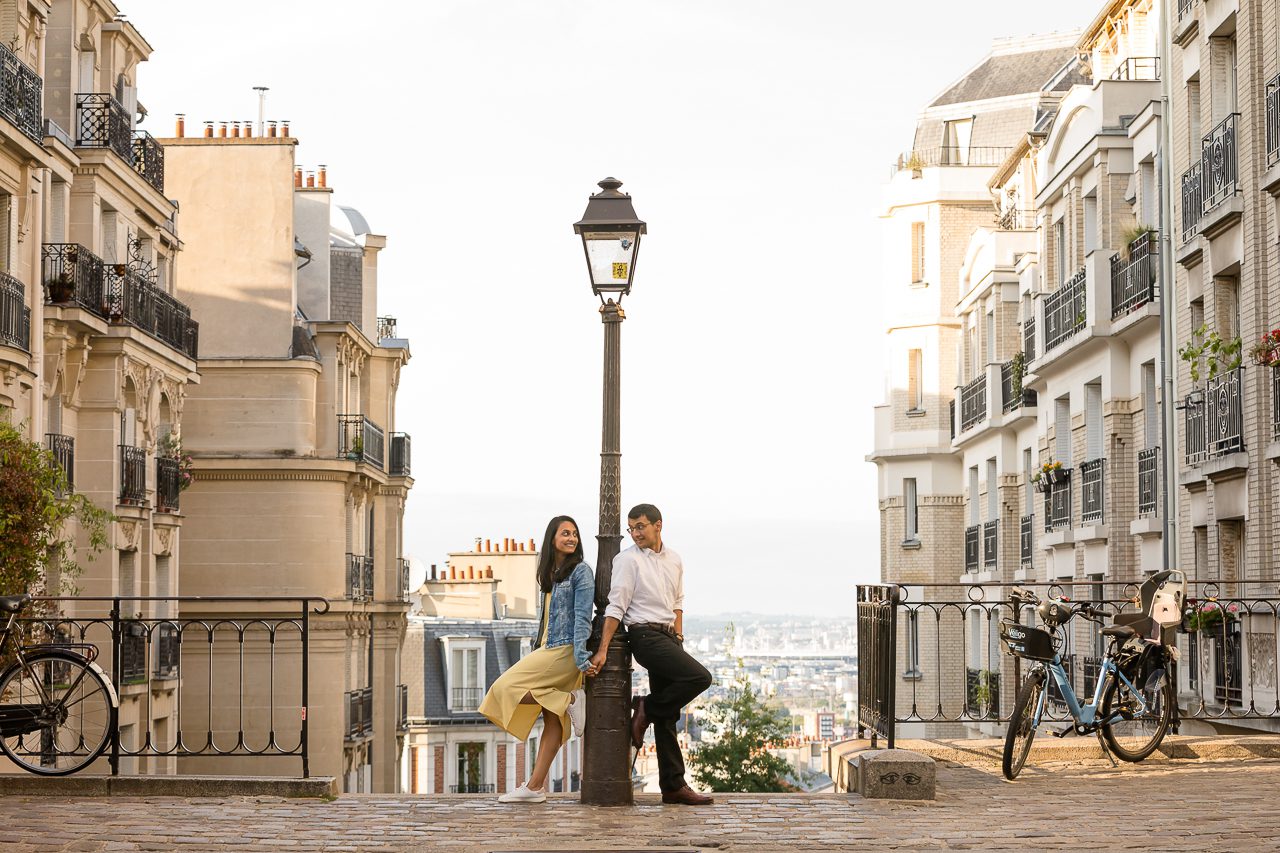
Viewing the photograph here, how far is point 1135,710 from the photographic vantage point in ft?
45.9

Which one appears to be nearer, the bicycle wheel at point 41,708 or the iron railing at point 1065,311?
the bicycle wheel at point 41,708

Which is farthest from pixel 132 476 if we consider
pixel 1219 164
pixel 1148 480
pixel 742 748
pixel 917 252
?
pixel 917 252

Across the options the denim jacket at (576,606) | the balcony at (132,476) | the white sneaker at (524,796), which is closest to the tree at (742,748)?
the balcony at (132,476)

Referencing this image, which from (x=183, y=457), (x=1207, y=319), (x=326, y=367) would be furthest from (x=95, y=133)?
(x=1207, y=319)

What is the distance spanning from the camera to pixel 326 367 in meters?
43.9

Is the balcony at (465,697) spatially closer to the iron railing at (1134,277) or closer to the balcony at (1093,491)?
the balcony at (1093,491)

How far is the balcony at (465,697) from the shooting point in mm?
58656

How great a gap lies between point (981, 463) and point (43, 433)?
2218 centimetres

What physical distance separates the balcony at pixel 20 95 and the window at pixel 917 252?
25181mm

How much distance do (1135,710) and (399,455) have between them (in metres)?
37.4

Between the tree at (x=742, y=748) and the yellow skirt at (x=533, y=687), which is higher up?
the yellow skirt at (x=533, y=687)

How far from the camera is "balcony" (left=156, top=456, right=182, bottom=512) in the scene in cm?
3572

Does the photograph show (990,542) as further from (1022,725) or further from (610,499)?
(610,499)

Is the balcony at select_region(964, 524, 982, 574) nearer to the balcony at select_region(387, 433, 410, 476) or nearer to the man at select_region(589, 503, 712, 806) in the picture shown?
the balcony at select_region(387, 433, 410, 476)
